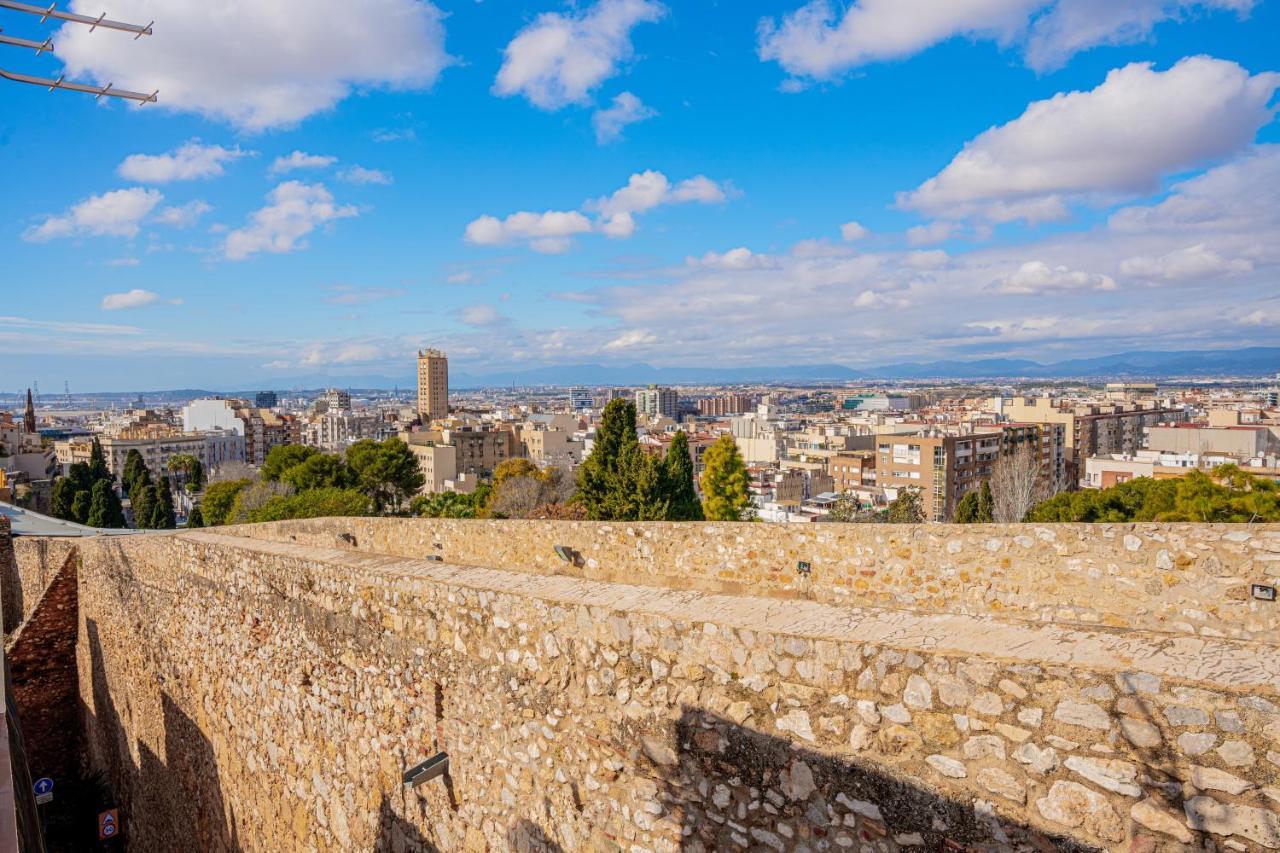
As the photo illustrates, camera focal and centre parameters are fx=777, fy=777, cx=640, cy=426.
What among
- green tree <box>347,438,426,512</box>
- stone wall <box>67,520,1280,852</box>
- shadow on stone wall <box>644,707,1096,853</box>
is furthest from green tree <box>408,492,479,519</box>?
shadow on stone wall <box>644,707,1096,853</box>

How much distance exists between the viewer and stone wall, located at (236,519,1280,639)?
16.8 feet

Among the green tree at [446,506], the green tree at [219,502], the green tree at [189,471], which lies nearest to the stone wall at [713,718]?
the green tree at [446,506]

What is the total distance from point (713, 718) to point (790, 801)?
18.4 inches

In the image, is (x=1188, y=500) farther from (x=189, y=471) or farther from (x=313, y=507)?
(x=189, y=471)

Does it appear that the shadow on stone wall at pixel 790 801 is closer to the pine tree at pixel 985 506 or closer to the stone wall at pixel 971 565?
the stone wall at pixel 971 565

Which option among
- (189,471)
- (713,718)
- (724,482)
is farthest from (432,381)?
(713,718)

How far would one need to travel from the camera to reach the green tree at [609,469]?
2602cm

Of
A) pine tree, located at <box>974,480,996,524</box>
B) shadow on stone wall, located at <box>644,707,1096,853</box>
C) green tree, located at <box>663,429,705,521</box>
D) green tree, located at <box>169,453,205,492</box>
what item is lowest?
green tree, located at <box>169,453,205,492</box>

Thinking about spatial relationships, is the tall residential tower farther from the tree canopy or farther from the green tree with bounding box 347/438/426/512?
the tree canopy

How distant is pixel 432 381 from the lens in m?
186

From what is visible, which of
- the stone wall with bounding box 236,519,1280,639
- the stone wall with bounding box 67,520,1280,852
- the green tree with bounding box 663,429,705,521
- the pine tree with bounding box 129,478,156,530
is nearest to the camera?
the stone wall with bounding box 67,520,1280,852

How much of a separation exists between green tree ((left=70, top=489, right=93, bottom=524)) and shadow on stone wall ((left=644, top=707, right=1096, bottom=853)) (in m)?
51.3

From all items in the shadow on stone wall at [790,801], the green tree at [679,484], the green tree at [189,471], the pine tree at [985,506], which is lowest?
the green tree at [189,471]

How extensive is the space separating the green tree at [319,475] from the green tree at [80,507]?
62.8 ft
